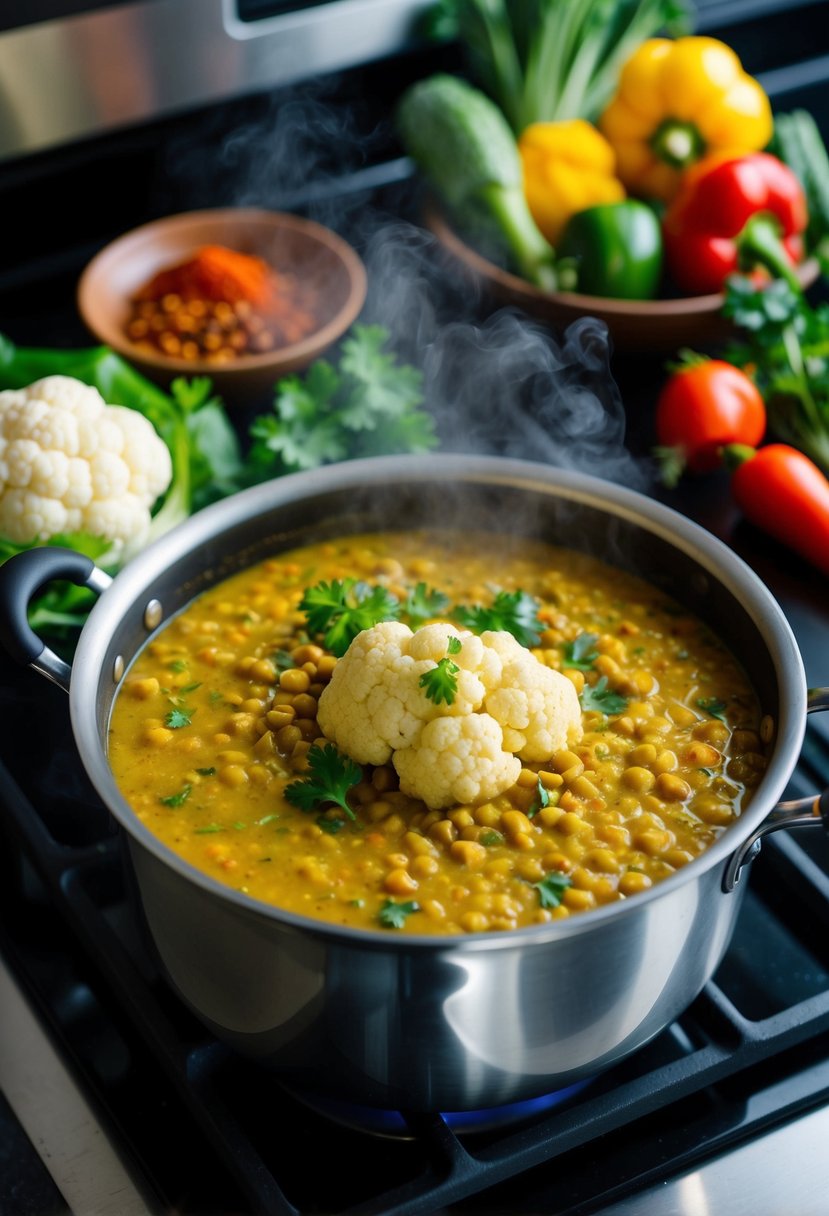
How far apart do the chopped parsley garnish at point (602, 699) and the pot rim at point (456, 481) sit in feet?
0.63

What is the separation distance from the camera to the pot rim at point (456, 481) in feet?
3.69

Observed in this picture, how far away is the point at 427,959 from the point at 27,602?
2.05 ft

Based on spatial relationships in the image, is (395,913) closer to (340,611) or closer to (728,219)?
(340,611)

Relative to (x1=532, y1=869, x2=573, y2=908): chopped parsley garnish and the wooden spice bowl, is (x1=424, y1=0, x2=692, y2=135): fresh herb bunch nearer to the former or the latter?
the wooden spice bowl

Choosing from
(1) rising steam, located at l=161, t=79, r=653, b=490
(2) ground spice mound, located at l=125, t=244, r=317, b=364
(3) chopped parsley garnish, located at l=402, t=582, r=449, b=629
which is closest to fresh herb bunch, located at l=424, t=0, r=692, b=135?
(1) rising steam, located at l=161, t=79, r=653, b=490

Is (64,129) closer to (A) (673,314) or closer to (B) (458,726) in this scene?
(A) (673,314)

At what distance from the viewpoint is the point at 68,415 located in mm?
1949

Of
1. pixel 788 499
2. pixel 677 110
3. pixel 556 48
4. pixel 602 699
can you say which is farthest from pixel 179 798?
pixel 556 48

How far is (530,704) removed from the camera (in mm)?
1414

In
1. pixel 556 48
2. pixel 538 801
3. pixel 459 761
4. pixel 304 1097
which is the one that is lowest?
pixel 304 1097

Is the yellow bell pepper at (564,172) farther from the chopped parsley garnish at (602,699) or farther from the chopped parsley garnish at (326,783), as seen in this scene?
the chopped parsley garnish at (326,783)

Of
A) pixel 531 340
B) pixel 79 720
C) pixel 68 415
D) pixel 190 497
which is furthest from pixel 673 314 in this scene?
pixel 79 720

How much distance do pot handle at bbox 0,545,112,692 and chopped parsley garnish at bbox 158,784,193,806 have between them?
173mm

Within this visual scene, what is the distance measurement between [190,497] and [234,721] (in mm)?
677
